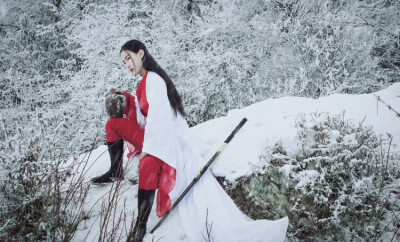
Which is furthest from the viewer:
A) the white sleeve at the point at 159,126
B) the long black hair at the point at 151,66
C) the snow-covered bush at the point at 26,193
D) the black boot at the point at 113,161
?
the black boot at the point at 113,161

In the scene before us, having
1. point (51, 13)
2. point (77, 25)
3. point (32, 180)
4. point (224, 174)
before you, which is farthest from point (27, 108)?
point (224, 174)

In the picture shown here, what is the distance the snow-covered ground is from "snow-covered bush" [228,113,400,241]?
0.15 m

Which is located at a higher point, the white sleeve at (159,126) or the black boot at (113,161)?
the white sleeve at (159,126)

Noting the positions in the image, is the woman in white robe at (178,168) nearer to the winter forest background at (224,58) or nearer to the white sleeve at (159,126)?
the white sleeve at (159,126)

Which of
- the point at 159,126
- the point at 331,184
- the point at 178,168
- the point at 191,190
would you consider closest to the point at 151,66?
the point at 159,126

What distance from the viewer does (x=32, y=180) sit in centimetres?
173

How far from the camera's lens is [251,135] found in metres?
2.50

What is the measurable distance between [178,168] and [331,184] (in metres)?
1.36

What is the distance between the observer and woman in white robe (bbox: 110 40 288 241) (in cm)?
181

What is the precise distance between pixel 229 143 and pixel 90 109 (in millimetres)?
3934

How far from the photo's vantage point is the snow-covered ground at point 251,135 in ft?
6.70

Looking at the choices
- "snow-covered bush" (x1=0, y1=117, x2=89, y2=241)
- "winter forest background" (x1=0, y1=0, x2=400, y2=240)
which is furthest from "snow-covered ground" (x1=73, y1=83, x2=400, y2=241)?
"winter forest background" (x1=0, y1=0, x2=400, y2=240)

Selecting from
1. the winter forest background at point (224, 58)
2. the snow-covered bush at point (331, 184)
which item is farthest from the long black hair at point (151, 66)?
the winter forest background at point (224, 58)

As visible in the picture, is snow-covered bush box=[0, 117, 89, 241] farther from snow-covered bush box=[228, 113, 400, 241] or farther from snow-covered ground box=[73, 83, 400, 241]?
snow-covered bush box=[228, 113, 400, 241]
